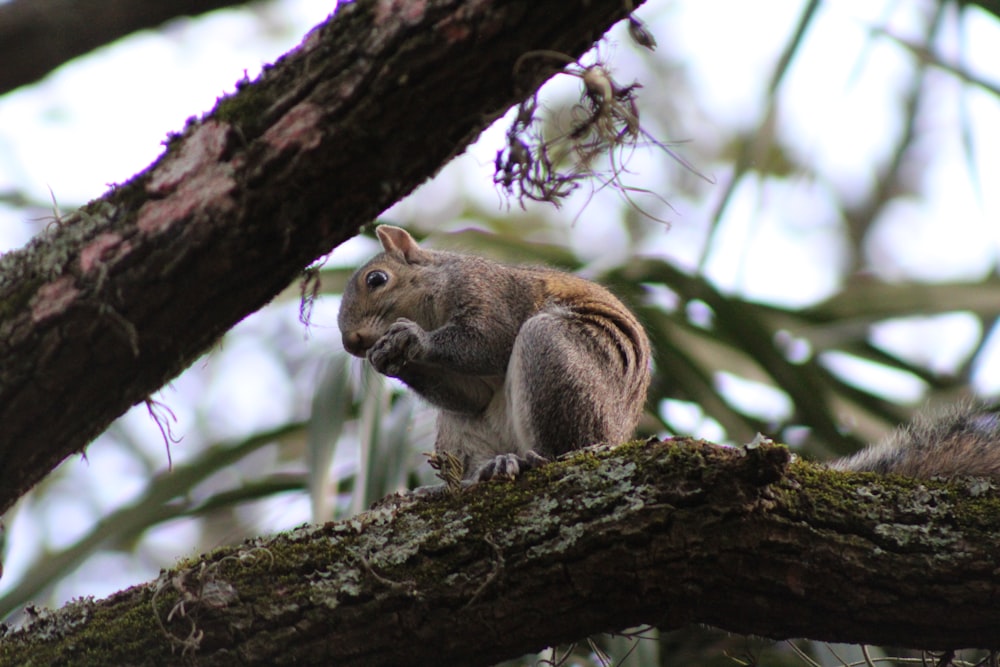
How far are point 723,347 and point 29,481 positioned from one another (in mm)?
3565

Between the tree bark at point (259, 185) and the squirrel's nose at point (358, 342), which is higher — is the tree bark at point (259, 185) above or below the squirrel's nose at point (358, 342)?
below

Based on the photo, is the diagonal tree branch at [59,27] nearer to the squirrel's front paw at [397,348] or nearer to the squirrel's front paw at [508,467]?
the squirrel's front paw at [508,467]

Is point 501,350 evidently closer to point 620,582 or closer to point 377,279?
point 377,279

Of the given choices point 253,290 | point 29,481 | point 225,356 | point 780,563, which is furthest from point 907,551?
point 225,356

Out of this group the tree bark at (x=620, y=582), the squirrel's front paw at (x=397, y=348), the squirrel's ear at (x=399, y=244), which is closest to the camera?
the tree bark at (x=620, y=582)

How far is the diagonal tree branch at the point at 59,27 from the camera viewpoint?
1.98m

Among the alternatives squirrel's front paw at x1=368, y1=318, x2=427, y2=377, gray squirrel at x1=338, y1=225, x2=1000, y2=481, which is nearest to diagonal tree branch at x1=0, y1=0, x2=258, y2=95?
gray squirrel at x1=338, y1=225, x2=1000, y2=481

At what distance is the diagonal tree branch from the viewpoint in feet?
6.50

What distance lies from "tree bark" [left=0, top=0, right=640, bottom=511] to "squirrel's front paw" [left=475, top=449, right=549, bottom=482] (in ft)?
3.46

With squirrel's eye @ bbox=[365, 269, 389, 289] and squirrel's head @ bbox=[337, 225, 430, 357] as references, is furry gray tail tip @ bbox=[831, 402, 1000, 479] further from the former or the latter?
squirrel's eye @ bbox=[365, 269, 389, 289]

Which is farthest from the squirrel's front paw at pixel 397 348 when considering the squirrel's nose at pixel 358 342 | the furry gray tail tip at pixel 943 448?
the furry gray tail tip at pixel 943 448

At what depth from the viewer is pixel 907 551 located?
106 inches

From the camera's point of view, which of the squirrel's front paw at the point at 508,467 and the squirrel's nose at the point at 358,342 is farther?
the squirrel's nose at the point at 358,342

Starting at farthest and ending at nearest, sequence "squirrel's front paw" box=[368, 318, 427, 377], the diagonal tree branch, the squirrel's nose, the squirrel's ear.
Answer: the squirrel's ear < the squirrel's nose < "squirrel's front paw" box=[368, 318, 427, 377] < the diagonal tree branch
